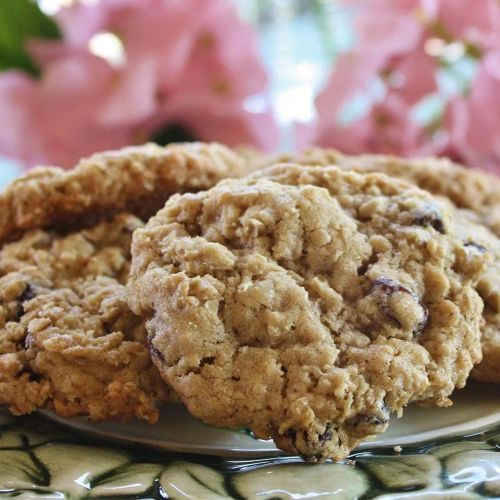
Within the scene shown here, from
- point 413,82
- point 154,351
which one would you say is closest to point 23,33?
point 413,82

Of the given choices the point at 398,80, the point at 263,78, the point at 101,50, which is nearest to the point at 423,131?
the point at 398,80

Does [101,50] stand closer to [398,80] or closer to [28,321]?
[398,80]

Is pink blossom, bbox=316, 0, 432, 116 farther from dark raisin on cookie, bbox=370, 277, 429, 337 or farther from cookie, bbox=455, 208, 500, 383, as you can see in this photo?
dark raisin on cookie, bbox=370, 277, 429, 337

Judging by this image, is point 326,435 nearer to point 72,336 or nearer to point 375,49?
point 72,336

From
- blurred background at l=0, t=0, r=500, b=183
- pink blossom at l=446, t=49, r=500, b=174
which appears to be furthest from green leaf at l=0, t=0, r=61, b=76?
pink blossom at l=446, t=49, r=500, b=174

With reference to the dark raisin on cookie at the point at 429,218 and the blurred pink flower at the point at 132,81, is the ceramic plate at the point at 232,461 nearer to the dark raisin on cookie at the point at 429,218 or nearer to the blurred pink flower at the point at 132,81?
the dark raisin on cookie at the point at 429,218

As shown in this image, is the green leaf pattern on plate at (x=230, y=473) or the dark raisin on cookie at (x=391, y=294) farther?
the dark raisin on cookie at (x=391, y=294)

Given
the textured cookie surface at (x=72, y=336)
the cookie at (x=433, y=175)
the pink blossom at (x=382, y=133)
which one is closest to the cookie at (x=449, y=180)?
the cookie at (x=433, y=175)
